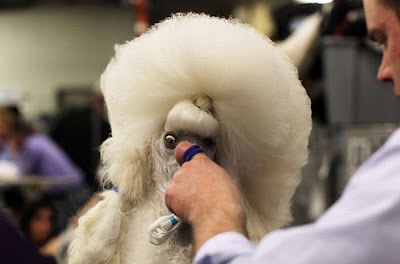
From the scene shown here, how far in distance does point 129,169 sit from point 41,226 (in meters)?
1.99

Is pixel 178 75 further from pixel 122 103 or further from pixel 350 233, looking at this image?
pixel 350 233

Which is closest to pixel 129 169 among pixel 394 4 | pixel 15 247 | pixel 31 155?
pixel 15 247

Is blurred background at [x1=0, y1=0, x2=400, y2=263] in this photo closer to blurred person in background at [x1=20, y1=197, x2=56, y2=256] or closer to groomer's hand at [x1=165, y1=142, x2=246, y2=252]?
blurred person in background at [x1=20, y1=197, x2=56, y2=256]

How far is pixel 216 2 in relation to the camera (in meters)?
6.87

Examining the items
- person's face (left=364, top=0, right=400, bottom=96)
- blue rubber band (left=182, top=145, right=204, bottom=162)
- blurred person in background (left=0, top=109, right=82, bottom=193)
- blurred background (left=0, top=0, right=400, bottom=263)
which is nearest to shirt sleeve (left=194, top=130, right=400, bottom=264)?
person's face (left=364, top=0, right=400, bottom=96)

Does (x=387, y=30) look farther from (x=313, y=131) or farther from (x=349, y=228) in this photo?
(x=313, y=131)

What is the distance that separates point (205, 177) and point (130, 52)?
38 cm

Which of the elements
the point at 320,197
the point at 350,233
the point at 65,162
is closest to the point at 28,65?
the point at 65,162

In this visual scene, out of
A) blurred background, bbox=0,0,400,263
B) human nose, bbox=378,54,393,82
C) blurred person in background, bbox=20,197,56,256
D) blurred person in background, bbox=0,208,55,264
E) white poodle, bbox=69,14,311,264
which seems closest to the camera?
human nose, bbox=378,54,393,82

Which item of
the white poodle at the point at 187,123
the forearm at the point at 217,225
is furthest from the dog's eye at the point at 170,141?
the forearm at the point at 217,225

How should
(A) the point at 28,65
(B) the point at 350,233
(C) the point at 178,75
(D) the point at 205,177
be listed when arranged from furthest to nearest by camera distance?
(A) the point at 28,65 → (C) the point at 178,75 → (D) the point at 205,177 → (B) the point at 350,233

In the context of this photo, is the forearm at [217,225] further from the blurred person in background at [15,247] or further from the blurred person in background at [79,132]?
the blurred person in background at [79,132]

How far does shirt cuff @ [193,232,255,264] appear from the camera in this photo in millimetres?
711

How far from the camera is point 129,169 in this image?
3.77 ft
